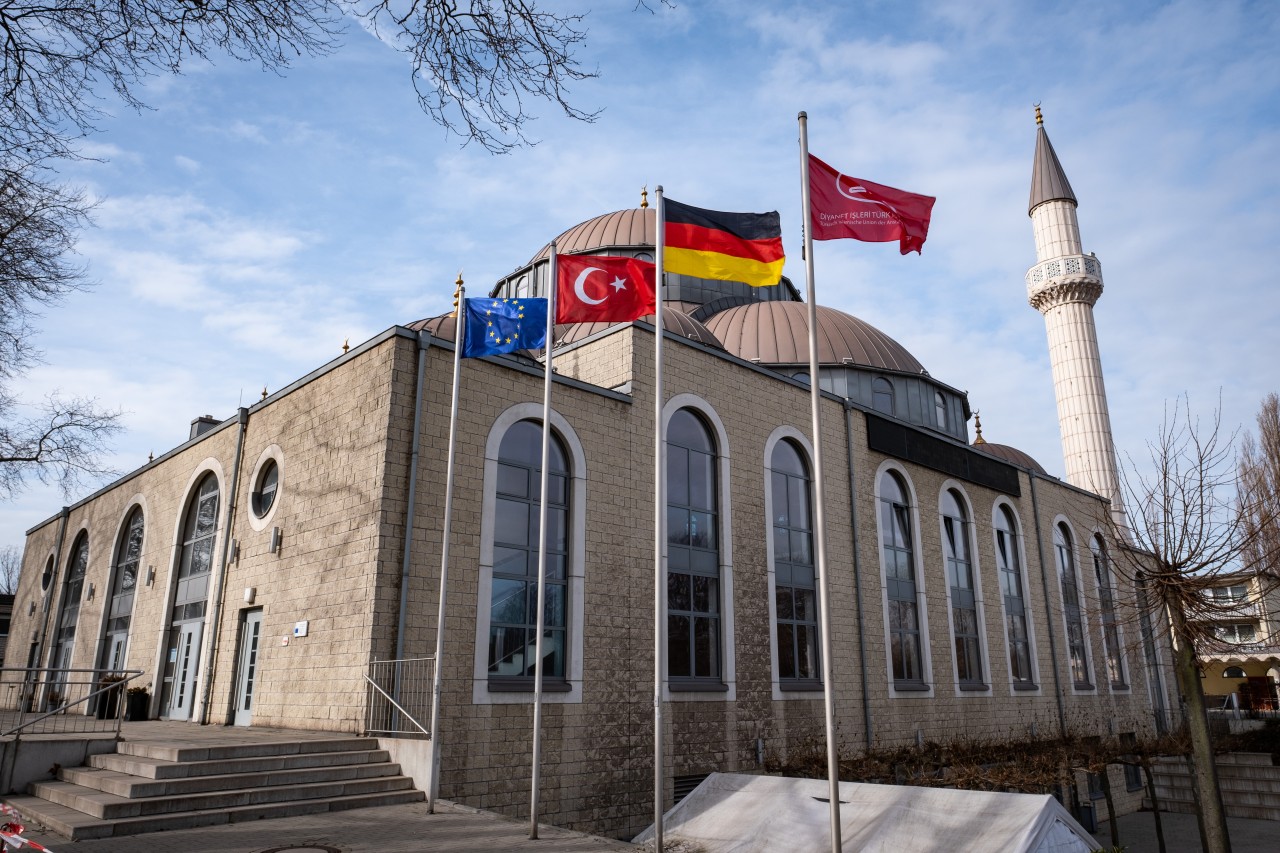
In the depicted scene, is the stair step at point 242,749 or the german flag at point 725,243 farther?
the german flag at point 725,243

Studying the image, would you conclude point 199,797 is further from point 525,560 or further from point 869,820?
point 869,820

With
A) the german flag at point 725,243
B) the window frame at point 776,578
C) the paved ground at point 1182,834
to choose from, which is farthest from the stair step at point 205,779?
the paved ground at point 1182,834

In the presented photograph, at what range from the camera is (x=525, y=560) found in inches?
562

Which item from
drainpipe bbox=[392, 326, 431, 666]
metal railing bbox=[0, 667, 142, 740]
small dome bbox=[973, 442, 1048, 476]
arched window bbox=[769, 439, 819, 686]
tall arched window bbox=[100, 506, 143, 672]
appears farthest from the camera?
small dome bbox=[973, 442, 1048, 476]

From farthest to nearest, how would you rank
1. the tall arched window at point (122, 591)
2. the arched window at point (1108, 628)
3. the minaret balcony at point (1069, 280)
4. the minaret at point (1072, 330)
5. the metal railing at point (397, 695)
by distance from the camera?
the minaret balcony at point (1069, 280) → the minaret at point (1072, 330) → the arched window at point (1108, 628) → the tall arched window at point (122, 591) → the metal railing at point (397, 695)

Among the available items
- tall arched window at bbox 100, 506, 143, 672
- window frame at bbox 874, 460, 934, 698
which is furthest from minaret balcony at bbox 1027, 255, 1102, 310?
tall arched window at bbox 100, 506, 143, 672

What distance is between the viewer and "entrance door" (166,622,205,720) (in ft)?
56.5

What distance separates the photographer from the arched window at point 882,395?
90.9 ft

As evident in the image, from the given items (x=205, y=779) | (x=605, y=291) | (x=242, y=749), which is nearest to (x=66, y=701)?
(x=242, y=749)

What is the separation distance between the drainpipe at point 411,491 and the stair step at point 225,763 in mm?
948

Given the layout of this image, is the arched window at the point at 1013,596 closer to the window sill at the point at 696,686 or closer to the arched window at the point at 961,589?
the arched window at the point at 961,589

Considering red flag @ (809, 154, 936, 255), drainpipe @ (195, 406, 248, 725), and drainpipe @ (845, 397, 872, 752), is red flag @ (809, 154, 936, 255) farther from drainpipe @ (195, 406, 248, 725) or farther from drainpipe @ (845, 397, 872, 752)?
drainpipe @ (195, 406, 248, 725)

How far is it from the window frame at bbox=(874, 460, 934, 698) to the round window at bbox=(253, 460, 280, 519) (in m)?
13.1

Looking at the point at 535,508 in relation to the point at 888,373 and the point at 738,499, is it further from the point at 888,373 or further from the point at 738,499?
the point at 888,373
